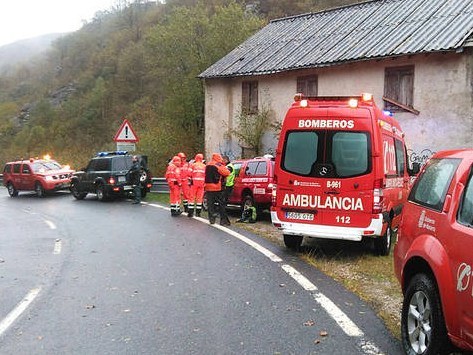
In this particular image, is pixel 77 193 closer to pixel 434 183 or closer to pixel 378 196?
pixel 378 196

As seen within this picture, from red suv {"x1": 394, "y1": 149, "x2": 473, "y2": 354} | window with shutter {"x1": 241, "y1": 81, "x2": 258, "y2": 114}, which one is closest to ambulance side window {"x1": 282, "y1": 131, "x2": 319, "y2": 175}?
red suv {"x1": 394, "y1": 149, "x2": 473, "y2": 354}

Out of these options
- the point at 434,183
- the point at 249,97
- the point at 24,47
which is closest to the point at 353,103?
the point at 434,183

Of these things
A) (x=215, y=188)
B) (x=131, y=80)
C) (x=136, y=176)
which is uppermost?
(x=131, y=80)

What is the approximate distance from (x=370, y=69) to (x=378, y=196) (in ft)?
41.0

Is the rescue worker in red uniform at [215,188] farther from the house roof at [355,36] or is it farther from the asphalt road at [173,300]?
the house roof at [355,36]

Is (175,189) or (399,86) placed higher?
(399,86)

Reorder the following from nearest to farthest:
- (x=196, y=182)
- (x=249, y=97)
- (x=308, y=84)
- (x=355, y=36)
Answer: (x=196, y=182) < (x=355, y=36) < (x=308, y=84) < (x=249, y=97)

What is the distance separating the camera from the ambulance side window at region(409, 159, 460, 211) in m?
4.21

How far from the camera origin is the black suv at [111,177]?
1997cm

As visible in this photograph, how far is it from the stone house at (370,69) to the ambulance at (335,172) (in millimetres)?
9593

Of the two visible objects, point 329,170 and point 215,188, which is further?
point 215,188

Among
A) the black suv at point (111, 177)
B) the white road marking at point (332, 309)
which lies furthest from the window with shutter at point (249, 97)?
the white road marking at point (332, 309)

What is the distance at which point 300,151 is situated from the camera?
9.05 metres

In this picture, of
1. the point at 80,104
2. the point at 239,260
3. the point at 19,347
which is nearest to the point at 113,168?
the point at 239,260
